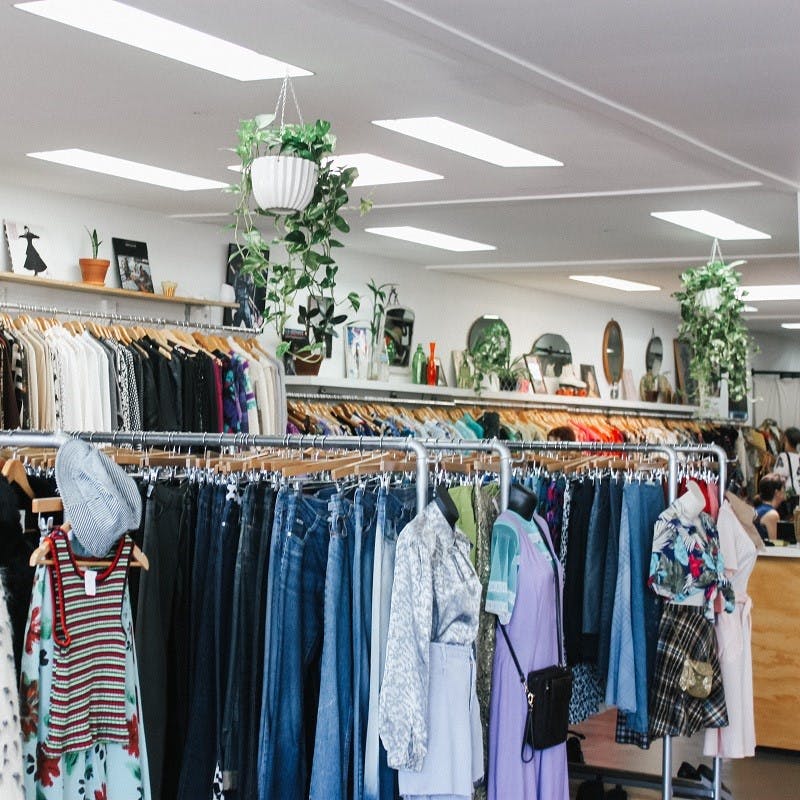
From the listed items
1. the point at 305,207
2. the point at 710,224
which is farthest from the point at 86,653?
the point at 710,224

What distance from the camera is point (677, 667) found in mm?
5031

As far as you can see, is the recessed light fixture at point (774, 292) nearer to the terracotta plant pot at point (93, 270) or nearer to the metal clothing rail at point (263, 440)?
the terracotta plant pot at point (93, 270)

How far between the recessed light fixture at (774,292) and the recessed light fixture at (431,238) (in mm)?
3420

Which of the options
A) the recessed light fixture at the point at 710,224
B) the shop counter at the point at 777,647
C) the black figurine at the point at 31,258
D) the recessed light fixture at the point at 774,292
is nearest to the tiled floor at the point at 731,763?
the shop counter at the point at 777,647

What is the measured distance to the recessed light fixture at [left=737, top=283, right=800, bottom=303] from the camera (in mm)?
12492

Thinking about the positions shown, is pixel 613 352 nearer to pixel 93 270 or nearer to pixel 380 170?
pixel 93 270

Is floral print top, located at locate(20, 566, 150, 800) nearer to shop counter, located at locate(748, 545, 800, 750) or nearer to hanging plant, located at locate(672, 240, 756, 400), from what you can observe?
shop counter, located at locate(748, 545, 800, 750)

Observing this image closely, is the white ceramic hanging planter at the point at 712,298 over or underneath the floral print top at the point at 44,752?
over

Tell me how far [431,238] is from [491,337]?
2367mm

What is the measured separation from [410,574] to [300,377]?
6142 mm

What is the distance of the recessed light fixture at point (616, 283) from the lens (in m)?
12.3

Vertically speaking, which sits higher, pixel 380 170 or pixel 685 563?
pixel 380 170

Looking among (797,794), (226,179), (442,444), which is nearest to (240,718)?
(442,444)

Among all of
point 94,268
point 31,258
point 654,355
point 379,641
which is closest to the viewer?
point 379,641
